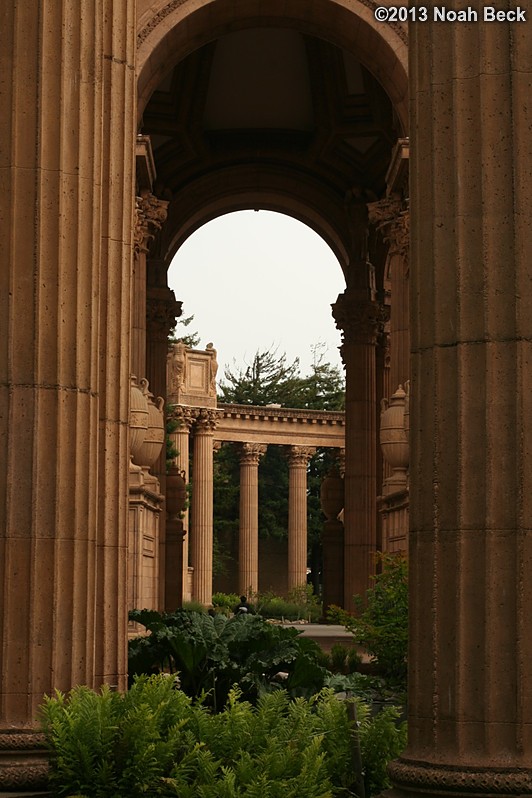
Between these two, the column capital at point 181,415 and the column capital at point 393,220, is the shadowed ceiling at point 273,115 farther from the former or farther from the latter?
the column capital at point 181,415

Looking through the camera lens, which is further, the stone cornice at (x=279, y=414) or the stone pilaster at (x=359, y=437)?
the stone cornice at (x=279, y=414)

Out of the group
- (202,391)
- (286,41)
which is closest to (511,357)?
(286,41)

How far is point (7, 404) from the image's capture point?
8.93 m

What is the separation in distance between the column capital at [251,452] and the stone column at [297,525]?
167cm

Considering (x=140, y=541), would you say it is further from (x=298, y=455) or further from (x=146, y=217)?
(x=298, y=455)

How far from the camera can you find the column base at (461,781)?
23.8 ft

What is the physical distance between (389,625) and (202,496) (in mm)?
42299

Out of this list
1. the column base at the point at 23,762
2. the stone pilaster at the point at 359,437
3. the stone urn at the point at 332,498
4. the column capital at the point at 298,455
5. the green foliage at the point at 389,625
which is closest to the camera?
the column base at the point at 23,762

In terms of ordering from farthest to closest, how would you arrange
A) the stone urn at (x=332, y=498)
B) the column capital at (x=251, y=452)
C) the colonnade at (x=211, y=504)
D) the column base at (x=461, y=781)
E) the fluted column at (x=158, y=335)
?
1. the column capital at (x=251, y=452)
2. the colonnade at (x=211, y=504)
3. the stone urn at (x=332, y=498)
4. the fluted column at (x=158, y=335)
5. the column base at (x=461, y=781)

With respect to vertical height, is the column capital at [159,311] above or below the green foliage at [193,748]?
above

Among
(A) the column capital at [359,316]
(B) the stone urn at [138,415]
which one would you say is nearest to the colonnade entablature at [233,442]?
(A) the column capital at [359,316]

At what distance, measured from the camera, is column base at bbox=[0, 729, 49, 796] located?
857 cm

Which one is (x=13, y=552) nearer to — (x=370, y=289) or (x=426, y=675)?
(x=426, y=675)

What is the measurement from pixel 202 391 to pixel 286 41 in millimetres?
28336
